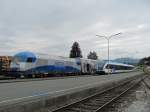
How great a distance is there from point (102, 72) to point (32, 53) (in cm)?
2975

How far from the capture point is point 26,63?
142ft

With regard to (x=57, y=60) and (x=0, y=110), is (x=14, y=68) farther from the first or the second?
(x=0, y=110)

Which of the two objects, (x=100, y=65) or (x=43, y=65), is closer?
(x=43, y=65)

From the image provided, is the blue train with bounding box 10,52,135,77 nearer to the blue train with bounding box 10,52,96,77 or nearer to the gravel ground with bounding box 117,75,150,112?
the blue train with bounding box 10,52,96,77

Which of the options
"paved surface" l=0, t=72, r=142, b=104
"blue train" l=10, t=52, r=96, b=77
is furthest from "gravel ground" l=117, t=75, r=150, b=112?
"blue train" l=10, t=52, r=96, b=77

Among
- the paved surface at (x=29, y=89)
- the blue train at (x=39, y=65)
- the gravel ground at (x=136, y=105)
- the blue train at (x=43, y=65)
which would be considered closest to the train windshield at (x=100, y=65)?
the blue train at (x=43, y=65)

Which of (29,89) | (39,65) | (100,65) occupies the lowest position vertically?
(29,89)

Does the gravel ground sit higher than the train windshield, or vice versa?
the train windshield

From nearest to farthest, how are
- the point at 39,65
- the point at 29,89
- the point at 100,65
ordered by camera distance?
1. the point at 29,89
2. the point at 39,65
3. the point at 100,65

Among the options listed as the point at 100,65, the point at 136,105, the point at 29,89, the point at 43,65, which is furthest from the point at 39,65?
the point at 100,65

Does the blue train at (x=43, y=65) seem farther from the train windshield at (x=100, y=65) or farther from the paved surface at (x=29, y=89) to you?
the paved surface at (x=29, y=89)

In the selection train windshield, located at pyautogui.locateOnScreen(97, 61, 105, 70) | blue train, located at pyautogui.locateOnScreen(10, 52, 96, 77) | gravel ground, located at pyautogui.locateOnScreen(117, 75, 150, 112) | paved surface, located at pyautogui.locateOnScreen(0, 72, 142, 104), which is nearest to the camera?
gravel ground, located at pyautogui.locateOnScreen(117, 75, 150, 112)

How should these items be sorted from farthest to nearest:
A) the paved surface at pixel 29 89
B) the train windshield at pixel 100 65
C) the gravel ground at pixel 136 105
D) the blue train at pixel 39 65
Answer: the train windshield at pixel 100 65 → the blue train at pixel 39 65 → the paved surface at pixel 29 89 → the gravel ground at pixel 136 105

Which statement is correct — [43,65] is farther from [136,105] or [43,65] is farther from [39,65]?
Result: [136,105]
